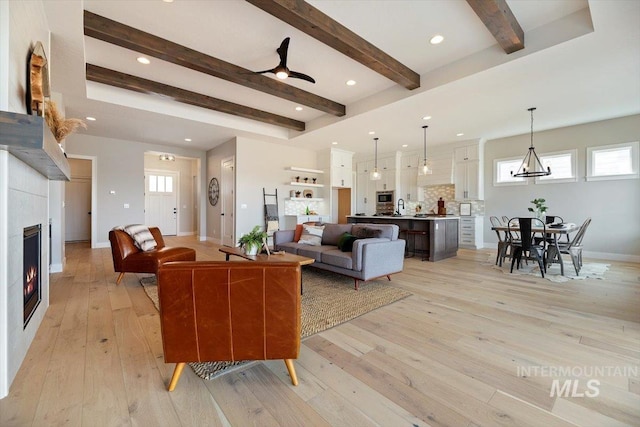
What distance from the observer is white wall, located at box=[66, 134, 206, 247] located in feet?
21.7

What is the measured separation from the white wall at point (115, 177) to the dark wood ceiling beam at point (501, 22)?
7828mm

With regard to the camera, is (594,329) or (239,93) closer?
(594,329)

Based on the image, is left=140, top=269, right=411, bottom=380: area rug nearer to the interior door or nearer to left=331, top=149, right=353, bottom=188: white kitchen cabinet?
left=331, top=149, right=353, bottom=188: white kitchen cabinet

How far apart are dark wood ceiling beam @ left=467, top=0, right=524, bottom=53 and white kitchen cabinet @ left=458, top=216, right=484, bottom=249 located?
490 cm

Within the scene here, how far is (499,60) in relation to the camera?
3.32 metres

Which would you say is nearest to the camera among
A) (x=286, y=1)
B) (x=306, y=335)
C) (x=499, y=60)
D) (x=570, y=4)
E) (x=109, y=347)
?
(x=109, y=347)

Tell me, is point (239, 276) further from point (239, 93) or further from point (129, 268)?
point (239, 93)

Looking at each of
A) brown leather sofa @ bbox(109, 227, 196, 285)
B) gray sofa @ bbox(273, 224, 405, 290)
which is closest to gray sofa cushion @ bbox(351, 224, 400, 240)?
gray sofa @ bbox(273, 224, 405, 290)

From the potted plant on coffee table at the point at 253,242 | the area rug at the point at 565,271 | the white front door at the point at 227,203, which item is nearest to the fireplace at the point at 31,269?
the potted plant on coffee table at the point at 253,242

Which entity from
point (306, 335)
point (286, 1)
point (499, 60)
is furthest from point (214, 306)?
point (499, 60)

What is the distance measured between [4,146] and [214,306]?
4.66 ft

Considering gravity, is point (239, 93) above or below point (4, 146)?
above

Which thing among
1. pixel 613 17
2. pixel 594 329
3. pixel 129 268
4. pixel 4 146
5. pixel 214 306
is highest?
pixel 613 17

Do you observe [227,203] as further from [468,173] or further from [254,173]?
[468,173]
